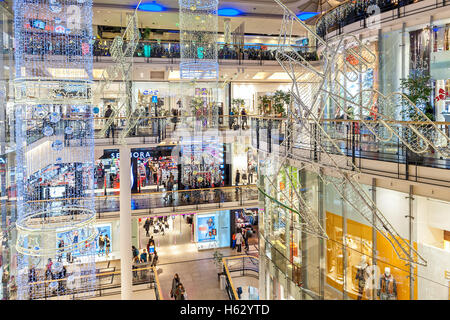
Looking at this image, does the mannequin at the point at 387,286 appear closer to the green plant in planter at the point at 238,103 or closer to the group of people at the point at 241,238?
the group of people at the point at 241,238

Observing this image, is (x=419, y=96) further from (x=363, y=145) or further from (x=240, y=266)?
(x=240, y=266)

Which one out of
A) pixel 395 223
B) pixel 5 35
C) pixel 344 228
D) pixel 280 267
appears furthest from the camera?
pixel 5 35

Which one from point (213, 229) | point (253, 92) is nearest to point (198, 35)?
point (213, 229)

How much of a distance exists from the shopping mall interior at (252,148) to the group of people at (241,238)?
16 centimetres

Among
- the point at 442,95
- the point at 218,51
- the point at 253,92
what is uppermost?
the point at 218,51

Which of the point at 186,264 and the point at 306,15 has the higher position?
the point at 306,15

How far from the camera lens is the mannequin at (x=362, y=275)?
16.2ft

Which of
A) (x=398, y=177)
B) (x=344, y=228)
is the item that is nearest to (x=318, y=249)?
(x=344, y=228)

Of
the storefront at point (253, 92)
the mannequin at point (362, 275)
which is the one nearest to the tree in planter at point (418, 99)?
the mannequin at point (362, 275)

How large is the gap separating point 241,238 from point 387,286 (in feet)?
39.1

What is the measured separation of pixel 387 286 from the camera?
185 inches
